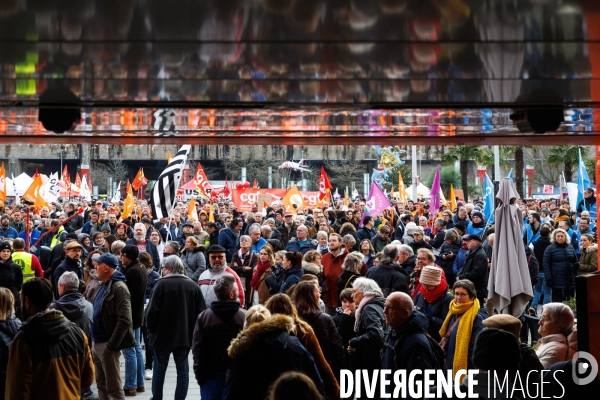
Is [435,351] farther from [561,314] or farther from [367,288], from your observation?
[367,288]

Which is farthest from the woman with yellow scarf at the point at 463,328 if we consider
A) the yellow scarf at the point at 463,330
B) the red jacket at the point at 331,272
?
the red jacket at the point at 331,272

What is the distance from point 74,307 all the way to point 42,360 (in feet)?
8.90

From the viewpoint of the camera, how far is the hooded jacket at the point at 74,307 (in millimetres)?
8211

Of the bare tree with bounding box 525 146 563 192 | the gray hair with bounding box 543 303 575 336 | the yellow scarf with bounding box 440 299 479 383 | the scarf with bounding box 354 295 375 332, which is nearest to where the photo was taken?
the gray hair with bounding box 543 303 575 336

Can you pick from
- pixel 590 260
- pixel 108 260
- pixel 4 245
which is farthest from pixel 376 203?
pixel 108 260

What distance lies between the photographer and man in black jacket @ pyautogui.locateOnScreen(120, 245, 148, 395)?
31.2ft

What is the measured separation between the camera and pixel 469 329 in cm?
755

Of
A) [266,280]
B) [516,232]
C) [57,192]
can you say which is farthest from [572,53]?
[57,192]

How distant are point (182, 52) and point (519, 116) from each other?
10.2 feet

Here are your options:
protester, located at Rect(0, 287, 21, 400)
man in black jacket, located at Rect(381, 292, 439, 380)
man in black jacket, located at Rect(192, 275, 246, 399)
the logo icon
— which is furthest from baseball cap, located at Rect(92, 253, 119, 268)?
the logo icon

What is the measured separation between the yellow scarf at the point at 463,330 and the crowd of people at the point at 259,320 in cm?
1

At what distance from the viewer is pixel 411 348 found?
5.98 metres

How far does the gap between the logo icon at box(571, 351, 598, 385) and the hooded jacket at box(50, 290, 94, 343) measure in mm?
5001

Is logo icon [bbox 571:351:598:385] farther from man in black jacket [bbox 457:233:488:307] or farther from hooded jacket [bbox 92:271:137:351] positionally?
man in black jacket [bbox 457:233:488:307]
